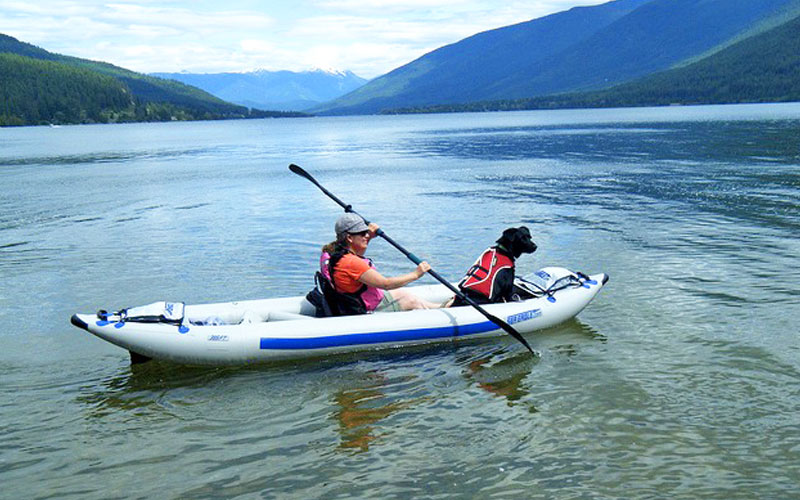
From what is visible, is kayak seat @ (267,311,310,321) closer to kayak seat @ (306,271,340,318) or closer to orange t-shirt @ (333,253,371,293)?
kayak seat @ (306,271,340,318)

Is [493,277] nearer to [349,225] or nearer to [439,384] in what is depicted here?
[439,384]

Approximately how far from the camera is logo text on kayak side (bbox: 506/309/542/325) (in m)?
11.8

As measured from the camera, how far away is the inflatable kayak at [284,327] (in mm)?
10312

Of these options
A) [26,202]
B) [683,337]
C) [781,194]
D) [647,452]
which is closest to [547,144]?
[781,194]

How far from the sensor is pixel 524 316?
1198 cm

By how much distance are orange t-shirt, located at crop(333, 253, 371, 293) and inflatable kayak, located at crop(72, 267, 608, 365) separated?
45 cm

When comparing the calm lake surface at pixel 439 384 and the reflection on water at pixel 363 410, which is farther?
the reflection on water at pixel 363 410

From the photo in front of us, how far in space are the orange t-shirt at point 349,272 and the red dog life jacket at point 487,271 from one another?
2.04 metres

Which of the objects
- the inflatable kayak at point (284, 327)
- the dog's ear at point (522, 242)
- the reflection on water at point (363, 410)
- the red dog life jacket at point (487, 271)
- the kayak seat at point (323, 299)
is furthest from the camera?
the red dog life jacket at point (487, 271)

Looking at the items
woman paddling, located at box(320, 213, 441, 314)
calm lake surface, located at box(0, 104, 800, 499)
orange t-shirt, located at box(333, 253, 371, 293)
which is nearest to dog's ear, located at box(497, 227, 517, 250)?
woman paddling, located at box(320, 213, 441, 314)

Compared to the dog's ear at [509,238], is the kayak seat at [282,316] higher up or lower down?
lower down

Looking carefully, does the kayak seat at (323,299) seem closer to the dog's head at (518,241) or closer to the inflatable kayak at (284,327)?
the inflatable kayak at (284,327)

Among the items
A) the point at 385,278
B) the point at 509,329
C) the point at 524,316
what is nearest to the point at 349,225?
the point at 385,278

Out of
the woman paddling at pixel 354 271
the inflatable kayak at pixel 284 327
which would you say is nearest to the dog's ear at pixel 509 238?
the inflatable kayak at pixel 284 327
